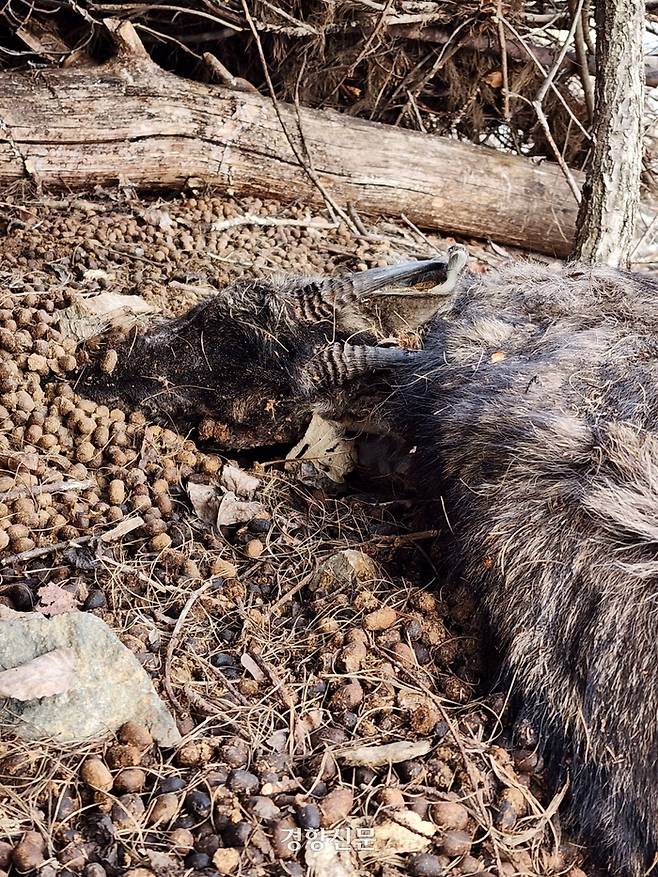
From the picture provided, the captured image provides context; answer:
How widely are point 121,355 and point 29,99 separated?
1.66 m

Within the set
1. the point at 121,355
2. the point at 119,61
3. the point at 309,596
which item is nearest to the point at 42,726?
the point at 309,596

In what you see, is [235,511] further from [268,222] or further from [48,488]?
[268,222]

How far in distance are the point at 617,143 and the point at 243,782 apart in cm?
276

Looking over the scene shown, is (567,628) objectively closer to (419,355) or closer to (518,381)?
(518,381)

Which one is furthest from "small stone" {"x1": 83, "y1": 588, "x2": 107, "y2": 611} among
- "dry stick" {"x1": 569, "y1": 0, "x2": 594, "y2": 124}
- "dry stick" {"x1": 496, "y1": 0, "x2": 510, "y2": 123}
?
"dry stick" {"x1": 569, "y1": 0, "x2": 594, "y2": 124}

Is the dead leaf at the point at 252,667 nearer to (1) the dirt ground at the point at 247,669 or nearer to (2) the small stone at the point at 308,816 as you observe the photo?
(1) the dirt ground at the point at 247,669

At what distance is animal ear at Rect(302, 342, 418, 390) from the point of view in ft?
7.22

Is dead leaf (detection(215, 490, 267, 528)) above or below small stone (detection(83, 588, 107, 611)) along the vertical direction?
above

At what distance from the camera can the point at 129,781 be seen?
1.41 meters

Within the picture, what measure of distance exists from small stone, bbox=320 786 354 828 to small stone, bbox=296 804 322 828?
15 millimetres

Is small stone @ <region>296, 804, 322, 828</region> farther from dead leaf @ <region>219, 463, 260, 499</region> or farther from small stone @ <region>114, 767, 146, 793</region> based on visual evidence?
dead leaf @ <region>219, 463, 260, 499</region>

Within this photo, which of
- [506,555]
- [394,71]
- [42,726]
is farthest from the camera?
[394,71]

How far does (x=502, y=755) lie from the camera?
164 cm

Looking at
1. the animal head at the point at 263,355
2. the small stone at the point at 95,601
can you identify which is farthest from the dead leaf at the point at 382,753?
the animal head at the point at 263,355
